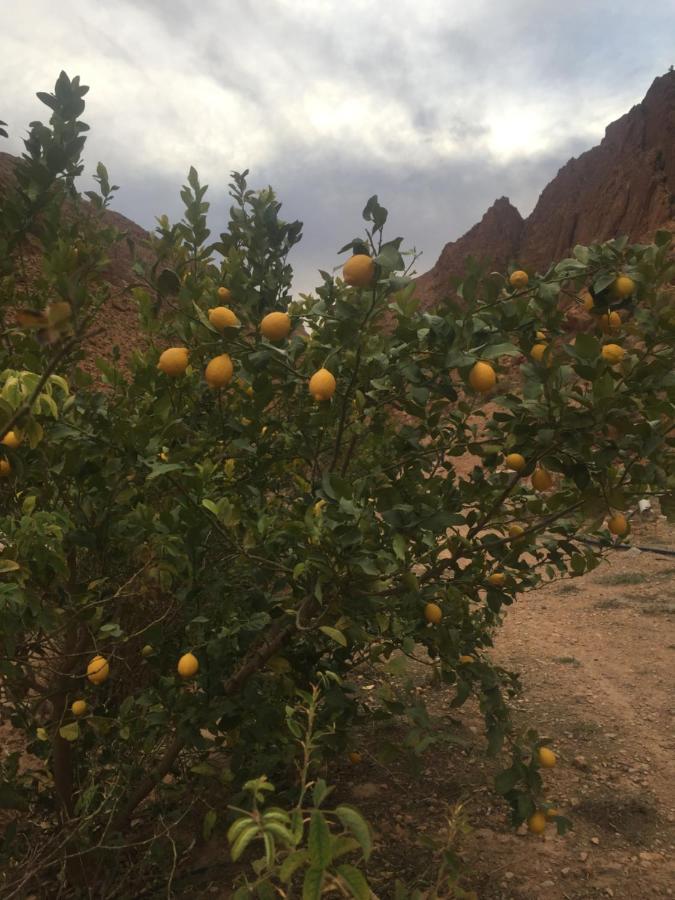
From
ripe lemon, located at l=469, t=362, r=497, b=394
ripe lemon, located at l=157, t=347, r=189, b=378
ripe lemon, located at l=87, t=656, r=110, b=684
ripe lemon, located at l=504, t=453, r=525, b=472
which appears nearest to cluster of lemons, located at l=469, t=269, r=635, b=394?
ripe lemon, located at l=469, t=362, r=497, b=394

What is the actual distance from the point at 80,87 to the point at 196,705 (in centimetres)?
213

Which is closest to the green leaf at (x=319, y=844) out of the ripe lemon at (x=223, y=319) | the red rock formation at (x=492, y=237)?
the ripe lemon at (x=223, y=319)

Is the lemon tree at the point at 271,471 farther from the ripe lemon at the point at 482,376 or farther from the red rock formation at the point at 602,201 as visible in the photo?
the red rock formation at the point at 602,201

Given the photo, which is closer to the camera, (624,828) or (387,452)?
(387,452)

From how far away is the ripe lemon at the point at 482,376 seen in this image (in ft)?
4.65

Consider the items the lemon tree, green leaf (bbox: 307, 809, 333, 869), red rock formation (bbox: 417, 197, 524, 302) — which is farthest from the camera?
red rock formation (bbox: 417, 197, 524, 302)

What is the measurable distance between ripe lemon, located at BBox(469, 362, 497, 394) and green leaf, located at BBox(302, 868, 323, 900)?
1.03 m

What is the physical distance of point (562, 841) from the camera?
231 cm

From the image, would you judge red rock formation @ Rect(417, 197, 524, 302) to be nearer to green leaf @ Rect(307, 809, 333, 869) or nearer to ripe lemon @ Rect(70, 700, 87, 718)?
ripe lemon @ Rect(70, 700, 87, 718)

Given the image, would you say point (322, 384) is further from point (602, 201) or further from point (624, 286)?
point (602, 201)

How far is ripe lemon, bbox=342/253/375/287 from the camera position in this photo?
4.22ft

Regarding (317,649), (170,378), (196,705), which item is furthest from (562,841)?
(170,378)

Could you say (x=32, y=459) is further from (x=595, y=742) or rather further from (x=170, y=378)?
(x=595, y=742)

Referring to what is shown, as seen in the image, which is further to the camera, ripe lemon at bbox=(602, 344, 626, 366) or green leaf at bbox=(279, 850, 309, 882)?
ripe lemon at bbox=(602, 344, 626, 366)
